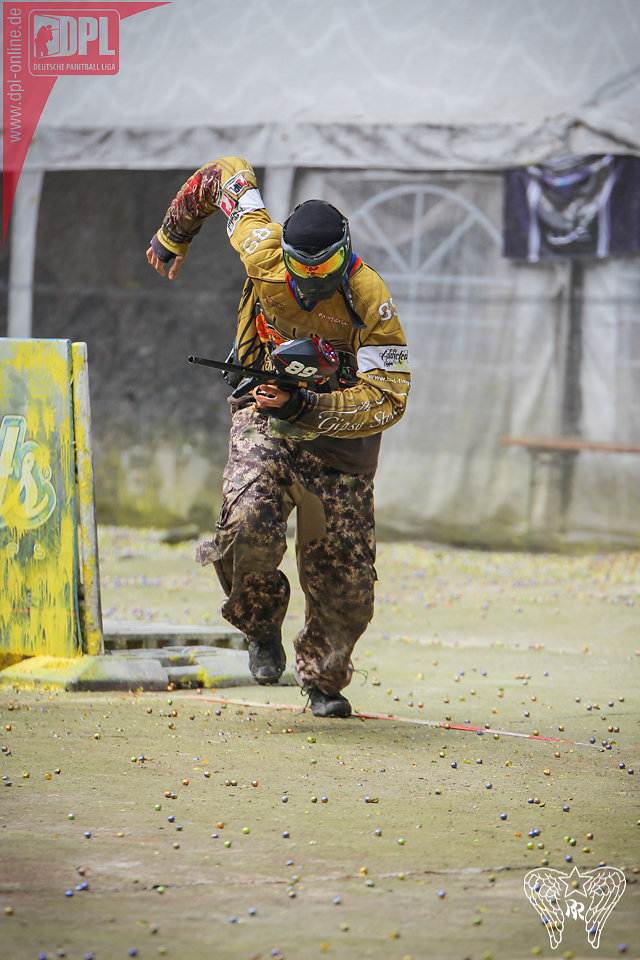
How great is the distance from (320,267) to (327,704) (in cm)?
158

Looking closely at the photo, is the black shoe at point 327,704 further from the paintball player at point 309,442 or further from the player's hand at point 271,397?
the player's hand at point 271,397

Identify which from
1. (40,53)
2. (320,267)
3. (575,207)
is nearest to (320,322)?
(320,267)

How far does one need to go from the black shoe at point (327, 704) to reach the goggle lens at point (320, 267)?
4.96 ft

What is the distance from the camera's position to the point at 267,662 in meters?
3.82

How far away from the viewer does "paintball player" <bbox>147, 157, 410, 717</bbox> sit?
3.59 metres

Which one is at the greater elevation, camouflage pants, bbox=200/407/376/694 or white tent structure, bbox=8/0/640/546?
white tent structure, bbox=8/0/640/546

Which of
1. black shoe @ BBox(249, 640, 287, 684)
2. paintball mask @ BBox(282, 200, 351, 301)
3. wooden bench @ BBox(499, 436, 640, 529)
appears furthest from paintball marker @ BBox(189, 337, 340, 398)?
wooden bench @ BBox(499, 436, 640, 529)

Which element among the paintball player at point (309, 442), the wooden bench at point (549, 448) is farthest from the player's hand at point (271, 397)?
the wooden bench at point (549, 448)

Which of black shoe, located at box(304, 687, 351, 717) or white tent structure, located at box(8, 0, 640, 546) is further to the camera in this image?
white tent structure, located at box(8, 0, 640, 546)

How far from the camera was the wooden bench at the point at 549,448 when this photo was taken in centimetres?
905

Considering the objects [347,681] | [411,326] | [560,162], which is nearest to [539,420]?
[411,326]

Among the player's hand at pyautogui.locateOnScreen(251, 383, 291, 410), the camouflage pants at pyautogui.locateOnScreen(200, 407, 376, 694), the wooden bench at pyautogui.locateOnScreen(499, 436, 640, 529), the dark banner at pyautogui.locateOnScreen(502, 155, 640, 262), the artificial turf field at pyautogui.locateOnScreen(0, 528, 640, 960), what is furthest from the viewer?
the wooden bench at pyautogui.locateOnScreen(499, 436, 640, 529)

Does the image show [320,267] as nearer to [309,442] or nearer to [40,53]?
[309,442]

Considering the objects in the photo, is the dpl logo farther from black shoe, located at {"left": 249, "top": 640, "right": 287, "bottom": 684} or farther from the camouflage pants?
black shoe, located at {"left": 249, "top": 640, "right": 287, "bottom": 684}
